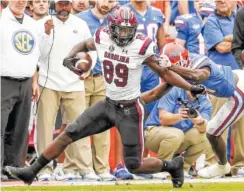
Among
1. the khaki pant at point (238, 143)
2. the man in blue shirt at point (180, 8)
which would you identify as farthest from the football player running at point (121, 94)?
the man in blue shirt at point (180, 8)

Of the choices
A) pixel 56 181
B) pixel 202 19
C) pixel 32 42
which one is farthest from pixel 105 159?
pixel 202 19

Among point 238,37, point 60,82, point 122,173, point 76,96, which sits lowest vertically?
point 122,173

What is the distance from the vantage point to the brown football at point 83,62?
10.7 meters

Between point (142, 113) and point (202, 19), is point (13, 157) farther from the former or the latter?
point (202, 19)

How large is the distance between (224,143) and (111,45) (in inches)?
84.1

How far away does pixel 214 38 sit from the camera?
497 inches

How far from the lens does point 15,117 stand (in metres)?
11.8

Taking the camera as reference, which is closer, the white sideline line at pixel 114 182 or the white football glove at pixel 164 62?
the white football glove at pixel 164 62

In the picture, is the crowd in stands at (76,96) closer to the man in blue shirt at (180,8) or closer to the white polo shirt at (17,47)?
the white polo shirt at (17,47)

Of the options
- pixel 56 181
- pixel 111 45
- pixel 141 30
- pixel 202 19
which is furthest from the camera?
pixel 202 19

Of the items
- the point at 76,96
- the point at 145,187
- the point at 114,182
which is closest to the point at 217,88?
the point at 145,187

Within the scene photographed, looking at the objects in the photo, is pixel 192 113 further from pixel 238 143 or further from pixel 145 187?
pixel 238 143

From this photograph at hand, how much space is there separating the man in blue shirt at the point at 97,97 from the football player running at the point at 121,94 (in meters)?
1.54

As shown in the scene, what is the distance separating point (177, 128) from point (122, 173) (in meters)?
0.78
